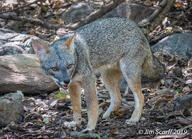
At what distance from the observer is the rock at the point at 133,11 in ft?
45.5

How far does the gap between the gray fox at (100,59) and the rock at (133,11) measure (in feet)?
17.5

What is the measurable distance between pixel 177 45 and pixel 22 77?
5032mm

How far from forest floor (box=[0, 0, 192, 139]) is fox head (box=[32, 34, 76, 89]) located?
1061mm

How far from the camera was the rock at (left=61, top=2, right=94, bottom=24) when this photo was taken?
46.7 ft

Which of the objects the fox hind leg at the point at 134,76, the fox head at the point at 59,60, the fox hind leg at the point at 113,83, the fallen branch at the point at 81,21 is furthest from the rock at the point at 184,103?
the fallen branch at the point at 81,21

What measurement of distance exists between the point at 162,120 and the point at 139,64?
130 centimetres

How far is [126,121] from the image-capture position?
25.6 feet

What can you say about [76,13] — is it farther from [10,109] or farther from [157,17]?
[10,109]

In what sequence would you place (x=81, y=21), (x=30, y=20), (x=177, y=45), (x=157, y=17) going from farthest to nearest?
(x=157, y=17) < (x=30, y=20) < (x=81, y=21) < (x=177, y=45)

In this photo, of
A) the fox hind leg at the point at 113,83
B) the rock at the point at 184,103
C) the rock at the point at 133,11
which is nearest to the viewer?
the rock at the point at 184,103

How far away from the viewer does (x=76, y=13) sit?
47.0 feet

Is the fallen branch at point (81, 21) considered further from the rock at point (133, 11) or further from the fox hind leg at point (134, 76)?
the fox hind leg at point (134, 76)

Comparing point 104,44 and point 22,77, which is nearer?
point 104,44

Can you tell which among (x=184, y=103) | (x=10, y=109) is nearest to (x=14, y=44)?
(x=10, y=109)
